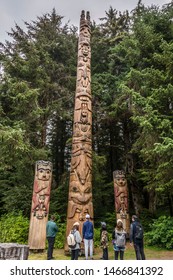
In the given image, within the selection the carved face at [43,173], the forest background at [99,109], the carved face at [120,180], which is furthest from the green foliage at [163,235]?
the carved face at [43,173]

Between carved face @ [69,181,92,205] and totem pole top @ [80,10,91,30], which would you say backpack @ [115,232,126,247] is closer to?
carved face @ [69,181,92,205]

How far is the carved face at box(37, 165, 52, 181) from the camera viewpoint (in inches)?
479

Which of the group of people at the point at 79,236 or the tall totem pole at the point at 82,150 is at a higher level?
the tall totem pole at the point at 82,150

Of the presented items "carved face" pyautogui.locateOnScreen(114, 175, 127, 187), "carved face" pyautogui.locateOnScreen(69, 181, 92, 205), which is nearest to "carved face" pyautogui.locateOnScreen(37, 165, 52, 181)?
"carved face" pyautogui.locateOnScreen(69, 181, 92, 205)

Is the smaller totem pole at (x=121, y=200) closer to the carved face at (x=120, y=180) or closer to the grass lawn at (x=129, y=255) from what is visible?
the carved face at (x=120, y=180)

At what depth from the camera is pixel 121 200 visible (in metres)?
14.2

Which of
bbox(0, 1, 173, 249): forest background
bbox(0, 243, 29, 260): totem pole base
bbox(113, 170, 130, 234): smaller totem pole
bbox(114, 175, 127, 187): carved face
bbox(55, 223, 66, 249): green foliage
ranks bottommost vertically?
bbox(55, 223, 66, 249): green foliage

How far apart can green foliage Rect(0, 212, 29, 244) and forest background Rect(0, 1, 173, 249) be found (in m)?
0.05

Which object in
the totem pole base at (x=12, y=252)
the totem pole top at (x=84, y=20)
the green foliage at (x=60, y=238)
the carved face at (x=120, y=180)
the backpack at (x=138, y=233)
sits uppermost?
the totem pole top at (x=84, y=20)

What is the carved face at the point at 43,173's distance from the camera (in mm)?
12177

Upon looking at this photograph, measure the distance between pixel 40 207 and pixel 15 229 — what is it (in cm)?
268

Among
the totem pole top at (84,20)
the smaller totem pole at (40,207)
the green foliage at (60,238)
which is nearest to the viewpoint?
the smaller totem pole at (40,207)

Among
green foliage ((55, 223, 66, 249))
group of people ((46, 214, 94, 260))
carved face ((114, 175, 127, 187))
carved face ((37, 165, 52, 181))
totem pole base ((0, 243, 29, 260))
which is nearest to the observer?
totem pole base ((0, 243, 29, 260))
